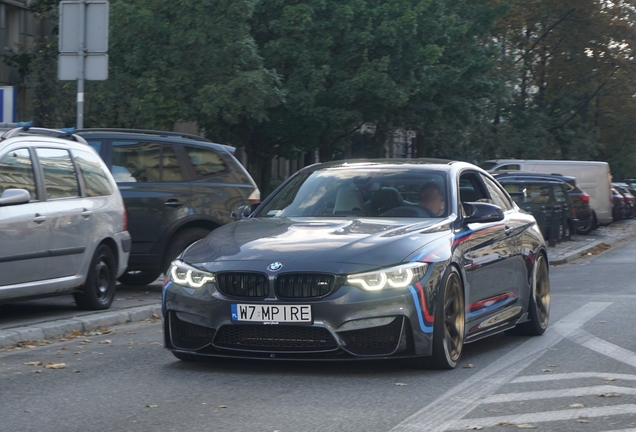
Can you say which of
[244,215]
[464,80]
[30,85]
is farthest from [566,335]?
[464,80]

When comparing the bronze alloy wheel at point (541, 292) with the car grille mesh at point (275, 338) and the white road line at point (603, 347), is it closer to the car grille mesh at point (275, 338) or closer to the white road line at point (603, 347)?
the white road line at point (603, 347)

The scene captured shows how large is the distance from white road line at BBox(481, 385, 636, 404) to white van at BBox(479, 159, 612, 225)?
29.9 metres

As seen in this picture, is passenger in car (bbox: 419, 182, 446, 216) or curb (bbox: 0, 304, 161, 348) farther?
curb (bbox: 0, 304, 161, 348)

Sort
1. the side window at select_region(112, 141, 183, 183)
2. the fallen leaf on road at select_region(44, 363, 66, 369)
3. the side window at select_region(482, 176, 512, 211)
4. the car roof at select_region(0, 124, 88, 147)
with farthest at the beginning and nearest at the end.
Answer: the side window at select_region(112, 141, 183, 183), the car roof at select_region(0, 124, 88, 147), the side window at select_region(482, 176, 512, 211), the fallen leaf on road at select_region(44, 363, 66, 369)

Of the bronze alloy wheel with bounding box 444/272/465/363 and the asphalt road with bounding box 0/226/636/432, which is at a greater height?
the bronze alloy wheel with bounding box 444/272/465/363

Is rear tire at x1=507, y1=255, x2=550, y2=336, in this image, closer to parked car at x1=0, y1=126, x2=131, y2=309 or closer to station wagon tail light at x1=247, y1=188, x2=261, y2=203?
parked car at x1=0, y1=126, x2=131, y2=309

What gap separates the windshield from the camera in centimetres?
841

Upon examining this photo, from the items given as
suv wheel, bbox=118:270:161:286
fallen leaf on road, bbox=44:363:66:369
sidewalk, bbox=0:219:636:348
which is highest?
fallen leaf on road, bbox=44:363:66:369

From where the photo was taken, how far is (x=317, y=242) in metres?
7.40

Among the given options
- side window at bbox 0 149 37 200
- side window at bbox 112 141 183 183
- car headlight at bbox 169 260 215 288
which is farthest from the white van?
car headlight at bbox 169 260 215 288

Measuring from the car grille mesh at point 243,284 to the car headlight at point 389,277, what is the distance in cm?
53

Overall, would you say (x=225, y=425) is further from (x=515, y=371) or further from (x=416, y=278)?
(x=515, y=371)

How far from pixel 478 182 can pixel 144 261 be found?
16.5ft

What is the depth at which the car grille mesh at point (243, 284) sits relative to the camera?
7.14 m
